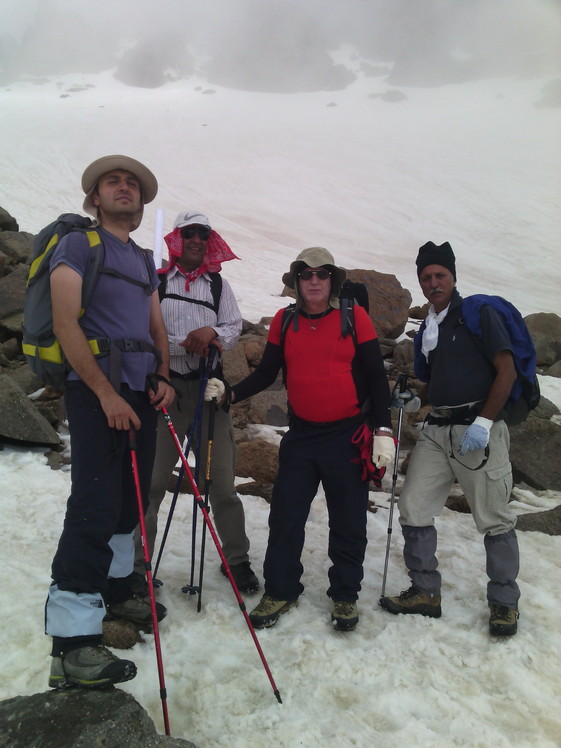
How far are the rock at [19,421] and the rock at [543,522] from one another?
213 inches

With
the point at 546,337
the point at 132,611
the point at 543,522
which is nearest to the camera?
the point at 132,611

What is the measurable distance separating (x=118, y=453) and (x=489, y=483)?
2.58 m

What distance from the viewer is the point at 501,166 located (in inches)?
1870

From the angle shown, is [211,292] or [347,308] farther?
[211,292]

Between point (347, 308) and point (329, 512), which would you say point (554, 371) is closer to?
point (347, 308)

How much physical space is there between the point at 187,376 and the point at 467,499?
2.30 meters

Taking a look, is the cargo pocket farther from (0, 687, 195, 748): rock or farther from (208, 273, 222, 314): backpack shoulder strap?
(0, 687, 195, 748): rock

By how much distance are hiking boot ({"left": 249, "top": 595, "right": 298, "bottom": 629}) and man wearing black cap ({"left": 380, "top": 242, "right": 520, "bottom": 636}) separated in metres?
0.78

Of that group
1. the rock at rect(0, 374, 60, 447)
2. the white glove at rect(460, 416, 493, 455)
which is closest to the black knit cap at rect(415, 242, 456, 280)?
the white glove at rect(460, 416, 493, 455)

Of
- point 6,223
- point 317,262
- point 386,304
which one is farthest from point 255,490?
point 6,223

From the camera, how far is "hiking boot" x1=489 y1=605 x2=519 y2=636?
145 inches

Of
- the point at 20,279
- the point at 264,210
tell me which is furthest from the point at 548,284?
the point at 20,279

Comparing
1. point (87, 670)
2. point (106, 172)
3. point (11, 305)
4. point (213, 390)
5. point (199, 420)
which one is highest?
point (106, 172)

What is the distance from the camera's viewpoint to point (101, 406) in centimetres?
291
